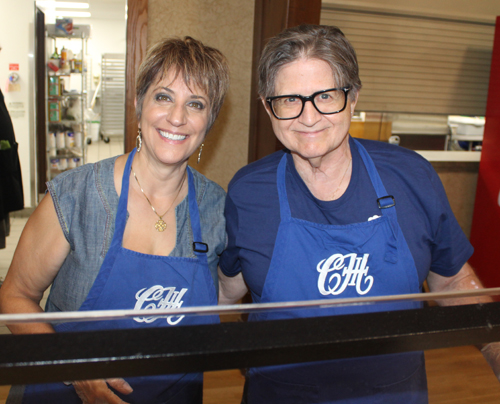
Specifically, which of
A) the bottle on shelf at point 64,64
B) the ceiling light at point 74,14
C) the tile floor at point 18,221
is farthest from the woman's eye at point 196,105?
the ceiling light at point 74,14

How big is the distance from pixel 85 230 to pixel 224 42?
1.89 m

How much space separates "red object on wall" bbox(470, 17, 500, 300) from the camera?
3.63 m

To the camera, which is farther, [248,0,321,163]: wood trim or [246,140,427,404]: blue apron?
[248,0,321,163]: wood trim

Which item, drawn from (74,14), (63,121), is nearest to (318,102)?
(63,121)

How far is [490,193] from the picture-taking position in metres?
3.80

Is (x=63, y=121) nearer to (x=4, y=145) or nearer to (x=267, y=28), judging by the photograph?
(x=4, y=145)

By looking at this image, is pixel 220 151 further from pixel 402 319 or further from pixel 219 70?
pixel 402 319

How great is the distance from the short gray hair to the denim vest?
51 centimetres

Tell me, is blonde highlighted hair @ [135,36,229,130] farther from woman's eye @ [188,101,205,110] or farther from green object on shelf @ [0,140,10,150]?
green object on shelf @ [0,140,10,150]

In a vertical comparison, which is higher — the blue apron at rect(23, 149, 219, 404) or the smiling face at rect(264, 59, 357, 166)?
the smiling face at rect(264, 59, 357, 166)

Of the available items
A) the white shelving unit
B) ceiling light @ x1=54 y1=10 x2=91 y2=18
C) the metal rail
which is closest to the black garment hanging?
the metal rail

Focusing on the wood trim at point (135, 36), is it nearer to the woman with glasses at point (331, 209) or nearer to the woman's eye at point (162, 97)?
the woman's eye at point (162, 97)

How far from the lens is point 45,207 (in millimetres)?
1146

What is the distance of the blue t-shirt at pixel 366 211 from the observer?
3.66 feet
